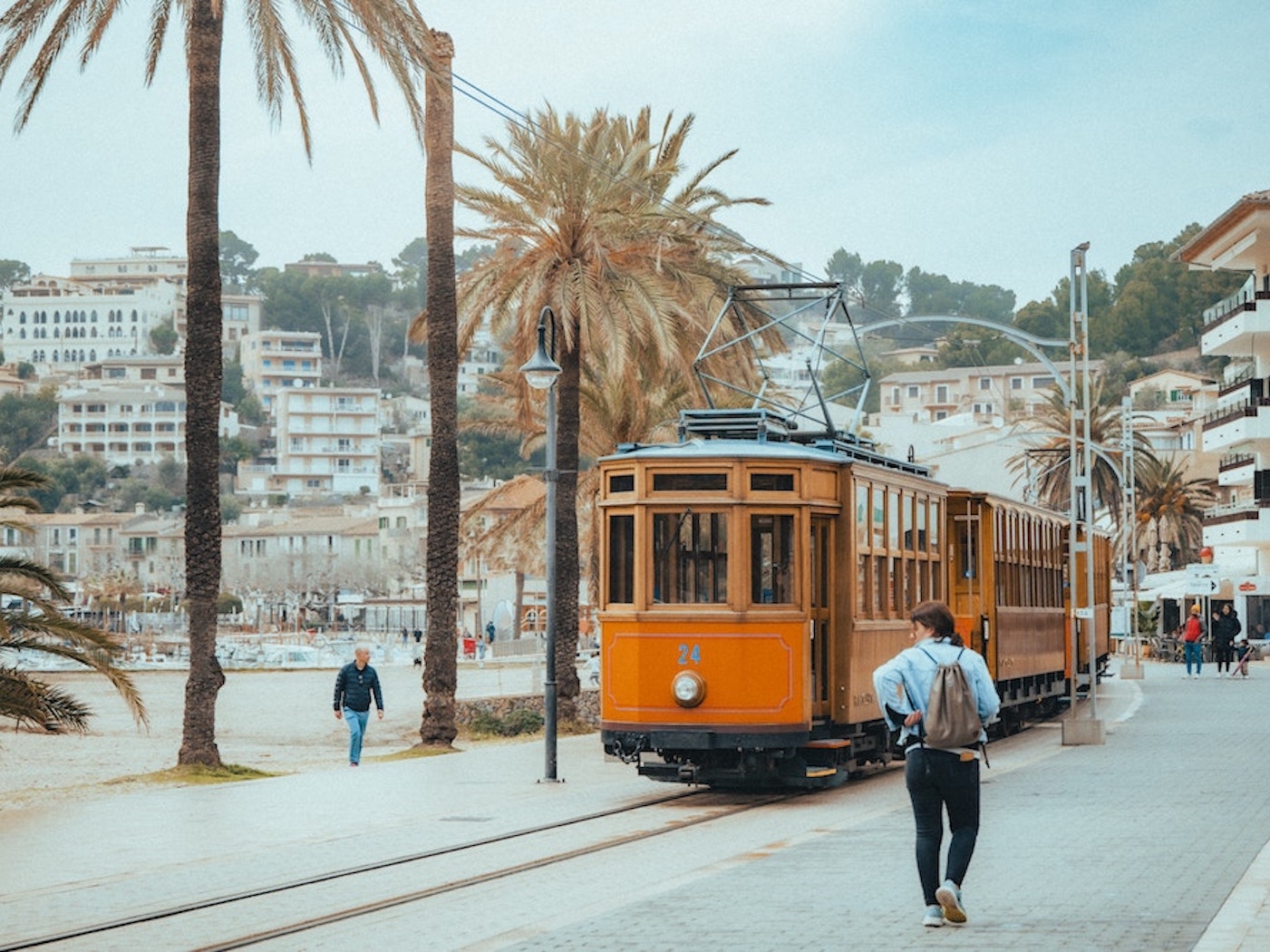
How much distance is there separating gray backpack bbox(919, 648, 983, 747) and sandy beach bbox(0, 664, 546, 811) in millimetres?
12775

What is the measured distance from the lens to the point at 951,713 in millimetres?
9836

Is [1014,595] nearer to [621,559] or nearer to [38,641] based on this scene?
[621,559]

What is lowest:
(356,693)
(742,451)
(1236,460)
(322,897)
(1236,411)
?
(322,897)

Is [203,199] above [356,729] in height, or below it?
above

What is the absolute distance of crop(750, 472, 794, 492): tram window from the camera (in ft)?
57.3

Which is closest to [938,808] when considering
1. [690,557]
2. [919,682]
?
[919,682]

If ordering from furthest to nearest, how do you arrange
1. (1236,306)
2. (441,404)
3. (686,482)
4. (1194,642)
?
(1236,306), (1194,642), (441,404), (686,482)

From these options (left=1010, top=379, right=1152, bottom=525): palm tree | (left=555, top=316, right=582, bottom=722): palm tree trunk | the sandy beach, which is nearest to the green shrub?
(left=555, top=316, right=582, bottom=722): palm tree trunk

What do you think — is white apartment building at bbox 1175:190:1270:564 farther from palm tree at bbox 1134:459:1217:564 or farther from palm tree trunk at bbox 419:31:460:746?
palm tree trunk at bbox 419:31:460:746

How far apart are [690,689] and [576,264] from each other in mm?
13483

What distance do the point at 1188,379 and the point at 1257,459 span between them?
2626 inches

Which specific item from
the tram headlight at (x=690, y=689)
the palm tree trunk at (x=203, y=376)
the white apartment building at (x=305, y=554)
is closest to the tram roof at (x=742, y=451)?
the tram headlight at (x=690, y=689)

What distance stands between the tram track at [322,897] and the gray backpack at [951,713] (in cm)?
344

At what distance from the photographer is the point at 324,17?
24625 millimetres
